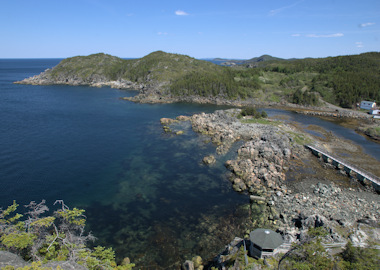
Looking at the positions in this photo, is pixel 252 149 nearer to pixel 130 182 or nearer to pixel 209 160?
pixel 209 160

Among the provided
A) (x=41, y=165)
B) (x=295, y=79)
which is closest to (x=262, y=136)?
(x=41, y=165)

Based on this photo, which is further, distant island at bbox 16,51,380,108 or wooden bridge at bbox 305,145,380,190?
distant island at bbox 16,51,380,108

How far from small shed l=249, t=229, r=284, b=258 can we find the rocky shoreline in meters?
5.13

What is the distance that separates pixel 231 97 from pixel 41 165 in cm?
8704

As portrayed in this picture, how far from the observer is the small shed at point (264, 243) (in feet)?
62.7

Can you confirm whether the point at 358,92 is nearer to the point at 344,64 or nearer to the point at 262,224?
the point at 344,64

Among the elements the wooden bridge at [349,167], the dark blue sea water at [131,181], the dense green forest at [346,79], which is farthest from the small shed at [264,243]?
the dense green forest at [346,79]

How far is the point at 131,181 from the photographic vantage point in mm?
37906

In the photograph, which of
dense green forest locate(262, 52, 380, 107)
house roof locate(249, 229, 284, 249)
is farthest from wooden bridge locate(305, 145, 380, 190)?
dense green forest locate(262, 52, 380, 107)

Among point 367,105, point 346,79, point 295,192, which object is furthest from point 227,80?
point 295,192

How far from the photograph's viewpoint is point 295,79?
436 feet

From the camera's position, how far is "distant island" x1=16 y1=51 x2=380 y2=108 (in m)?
104

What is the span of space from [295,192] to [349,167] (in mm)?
14303

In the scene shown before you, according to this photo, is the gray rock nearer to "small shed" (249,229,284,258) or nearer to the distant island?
"small shed" (249,229,284,258)
